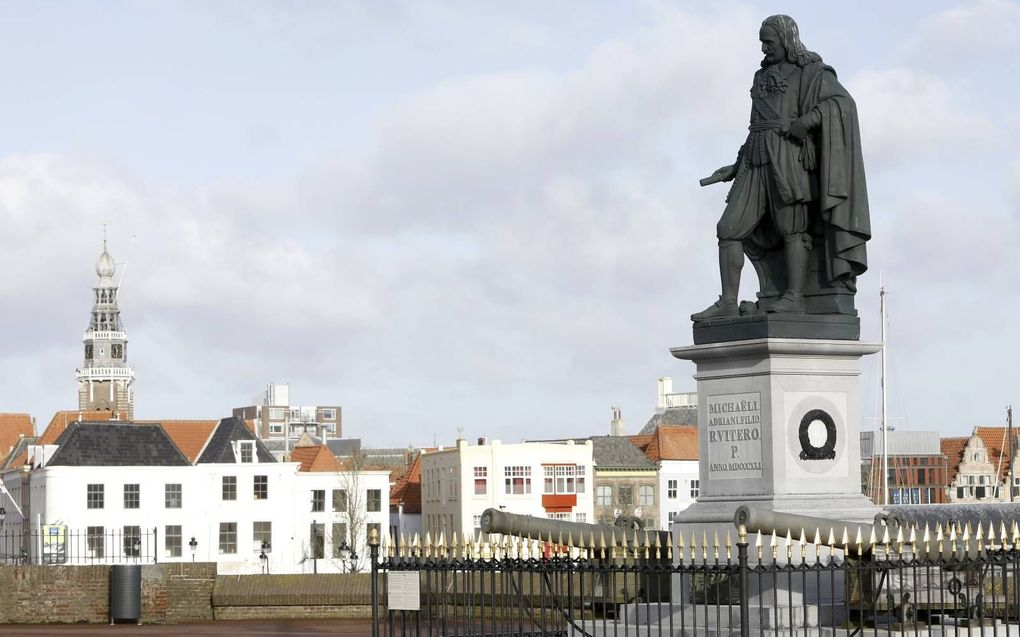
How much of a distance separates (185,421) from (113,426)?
6886 millimetres

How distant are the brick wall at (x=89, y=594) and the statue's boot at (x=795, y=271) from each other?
47.8 feet

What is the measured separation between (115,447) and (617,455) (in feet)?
105

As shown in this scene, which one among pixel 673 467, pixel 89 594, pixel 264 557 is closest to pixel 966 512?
pixel 89 594

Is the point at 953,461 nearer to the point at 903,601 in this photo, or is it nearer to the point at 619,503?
the point at 619,503

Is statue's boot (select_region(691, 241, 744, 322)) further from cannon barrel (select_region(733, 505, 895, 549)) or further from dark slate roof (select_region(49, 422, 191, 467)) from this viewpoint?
dark slate roof (select_region(49, 422, 191, 467))

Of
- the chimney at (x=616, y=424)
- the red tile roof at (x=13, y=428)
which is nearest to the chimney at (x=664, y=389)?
the chimney at (x=616, y=424)

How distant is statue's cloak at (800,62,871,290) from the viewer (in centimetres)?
1634

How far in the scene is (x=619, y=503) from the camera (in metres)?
94.4

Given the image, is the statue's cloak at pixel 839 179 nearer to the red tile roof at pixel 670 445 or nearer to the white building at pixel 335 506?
the white building at pixel 335 506

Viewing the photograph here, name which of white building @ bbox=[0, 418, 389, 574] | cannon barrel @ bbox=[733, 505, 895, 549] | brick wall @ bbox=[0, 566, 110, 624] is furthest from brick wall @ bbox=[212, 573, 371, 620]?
white building @ bbox=[0, 418, 389, 574]

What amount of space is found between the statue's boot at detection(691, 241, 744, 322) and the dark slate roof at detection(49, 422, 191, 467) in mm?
59402


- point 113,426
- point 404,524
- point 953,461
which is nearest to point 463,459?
point 404,524

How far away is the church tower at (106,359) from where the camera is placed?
592 ft

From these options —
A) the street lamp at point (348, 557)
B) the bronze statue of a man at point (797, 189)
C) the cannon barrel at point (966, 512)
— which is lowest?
the street lamp at point (348, 557)
